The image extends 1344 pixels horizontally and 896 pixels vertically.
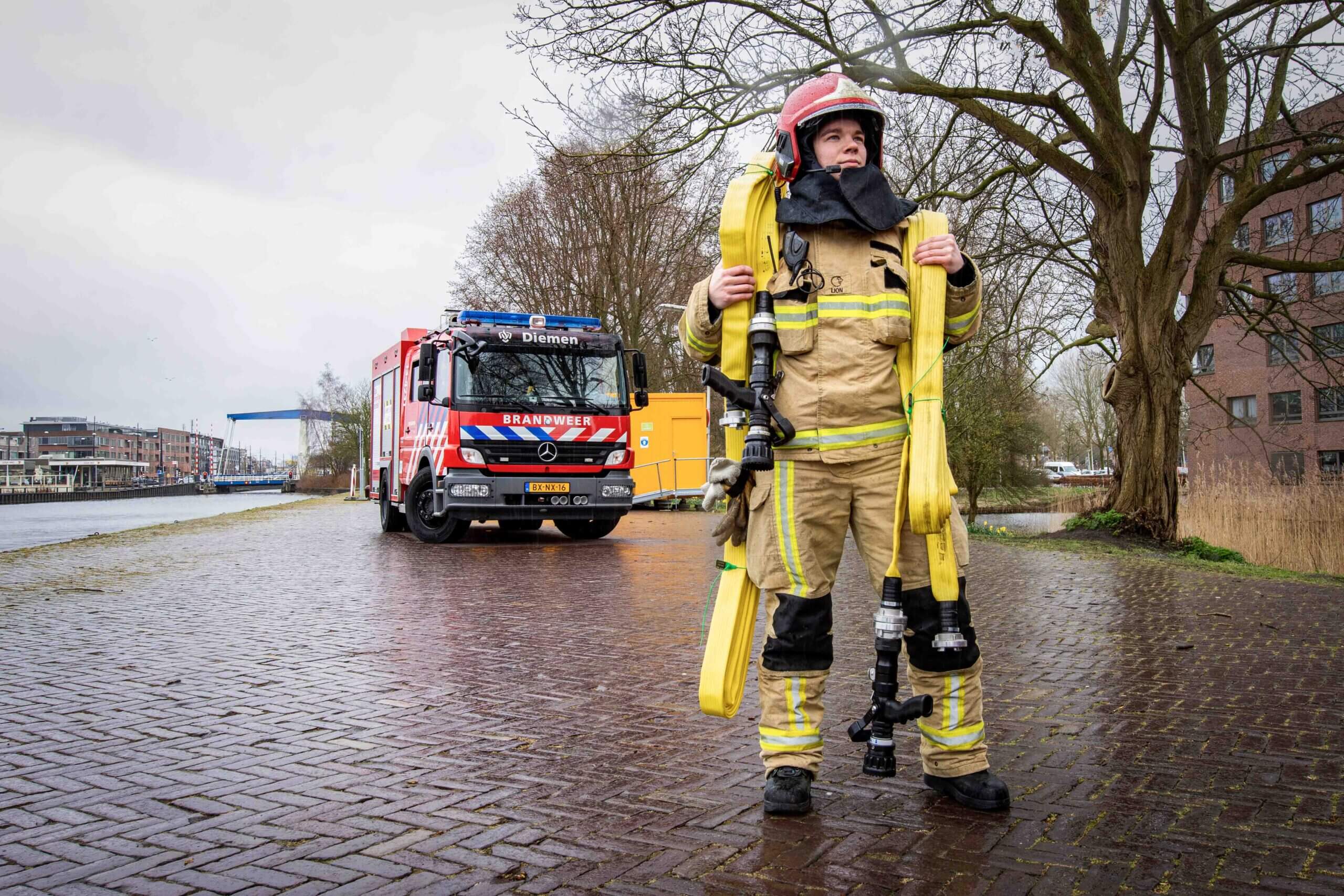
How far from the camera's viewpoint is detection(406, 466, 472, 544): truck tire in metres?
14.4

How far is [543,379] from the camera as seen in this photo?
13758 mm

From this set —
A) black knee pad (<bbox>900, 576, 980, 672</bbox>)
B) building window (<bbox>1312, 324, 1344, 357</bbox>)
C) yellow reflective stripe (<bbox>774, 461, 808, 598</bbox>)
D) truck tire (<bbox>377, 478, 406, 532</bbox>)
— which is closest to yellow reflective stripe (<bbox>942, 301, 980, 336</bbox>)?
A: yellow reflective stripe (<bbox>774, 461, 808, 598</bbox>)

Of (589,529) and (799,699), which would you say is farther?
(589,529)

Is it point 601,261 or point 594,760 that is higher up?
point 601,261

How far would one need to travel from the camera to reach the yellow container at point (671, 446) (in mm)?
24734

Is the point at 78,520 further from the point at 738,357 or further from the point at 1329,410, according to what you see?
the point at 1329,410

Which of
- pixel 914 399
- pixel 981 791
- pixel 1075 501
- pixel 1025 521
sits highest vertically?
pixel 914 399

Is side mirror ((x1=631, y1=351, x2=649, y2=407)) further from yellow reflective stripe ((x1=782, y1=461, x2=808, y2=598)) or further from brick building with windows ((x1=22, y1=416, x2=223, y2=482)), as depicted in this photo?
brick building with windows ((x1=22, y1=416, x2=223, y2=482))

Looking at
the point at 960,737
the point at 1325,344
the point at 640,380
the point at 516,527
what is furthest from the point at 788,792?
the point at 516,527

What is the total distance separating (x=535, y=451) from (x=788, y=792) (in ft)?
35.3

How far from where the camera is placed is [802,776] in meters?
3.07

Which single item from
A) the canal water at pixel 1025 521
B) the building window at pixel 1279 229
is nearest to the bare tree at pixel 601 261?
the canal water at pixel 1025 521

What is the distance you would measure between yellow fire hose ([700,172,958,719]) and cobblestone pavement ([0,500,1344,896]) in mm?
478

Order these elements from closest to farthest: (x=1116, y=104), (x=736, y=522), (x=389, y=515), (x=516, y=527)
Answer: (x=736, y=522)
(x=1116, y=104)
(x=389, y=515)
(x=516, y=527)
